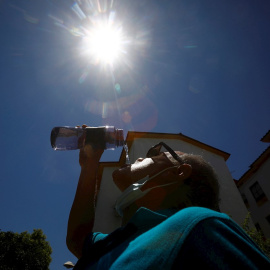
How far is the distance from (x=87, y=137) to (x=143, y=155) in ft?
27.9

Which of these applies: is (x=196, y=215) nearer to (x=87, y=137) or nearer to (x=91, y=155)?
(x=91, y=155)

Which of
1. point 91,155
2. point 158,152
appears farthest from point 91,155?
point 158,152

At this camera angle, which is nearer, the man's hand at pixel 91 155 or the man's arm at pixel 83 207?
the man's arm at pixel 83 207

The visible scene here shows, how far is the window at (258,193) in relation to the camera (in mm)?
16344

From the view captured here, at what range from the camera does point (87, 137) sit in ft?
6.66

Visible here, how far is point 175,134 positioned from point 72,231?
11322mm

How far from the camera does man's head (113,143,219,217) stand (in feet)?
4.66

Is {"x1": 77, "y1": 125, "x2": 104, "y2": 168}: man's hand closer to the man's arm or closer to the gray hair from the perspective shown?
the man's arm

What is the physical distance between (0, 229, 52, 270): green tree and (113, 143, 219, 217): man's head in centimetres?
1345

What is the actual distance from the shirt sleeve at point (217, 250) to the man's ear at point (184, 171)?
84cm

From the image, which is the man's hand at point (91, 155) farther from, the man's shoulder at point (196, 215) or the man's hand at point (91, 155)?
the man's shoulder at point (196, 215)

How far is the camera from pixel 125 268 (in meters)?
0.69

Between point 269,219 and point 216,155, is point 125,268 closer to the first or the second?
point 216,155

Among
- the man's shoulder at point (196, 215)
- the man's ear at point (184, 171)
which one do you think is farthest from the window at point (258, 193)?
the man's shoulder at point (196, 215)
